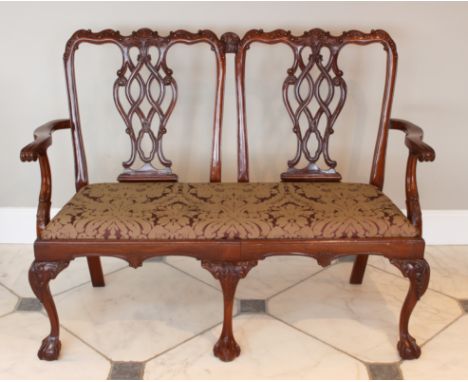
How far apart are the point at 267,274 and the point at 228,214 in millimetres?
721

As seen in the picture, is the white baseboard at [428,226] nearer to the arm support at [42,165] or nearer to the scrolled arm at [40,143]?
the scrolled arm at [40,143]

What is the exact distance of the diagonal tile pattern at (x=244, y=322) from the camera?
1.77 metres

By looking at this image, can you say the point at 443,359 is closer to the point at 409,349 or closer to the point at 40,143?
the point at 409,349

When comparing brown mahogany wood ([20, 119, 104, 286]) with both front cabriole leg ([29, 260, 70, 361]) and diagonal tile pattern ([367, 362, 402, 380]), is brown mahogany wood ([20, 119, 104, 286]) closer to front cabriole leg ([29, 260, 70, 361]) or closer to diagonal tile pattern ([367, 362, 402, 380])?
front cabriole leg ([29, 260, 70, 361])

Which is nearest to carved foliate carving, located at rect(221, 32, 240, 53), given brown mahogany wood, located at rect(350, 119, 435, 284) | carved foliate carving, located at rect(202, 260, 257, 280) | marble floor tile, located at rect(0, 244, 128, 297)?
brown mahogany wood, located at rect(350, 119, 435, 284)

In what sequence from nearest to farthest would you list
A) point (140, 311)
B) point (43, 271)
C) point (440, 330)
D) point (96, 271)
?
point (43, 271) → point (440, 330) → point (140, 311) → point (96, 271)

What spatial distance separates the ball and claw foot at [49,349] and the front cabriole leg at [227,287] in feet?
1.71

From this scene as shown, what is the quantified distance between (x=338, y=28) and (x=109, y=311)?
4.76 ft

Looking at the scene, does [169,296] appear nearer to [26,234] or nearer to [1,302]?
[1,302]

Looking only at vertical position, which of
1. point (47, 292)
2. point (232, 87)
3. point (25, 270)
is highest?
point (232, 87)

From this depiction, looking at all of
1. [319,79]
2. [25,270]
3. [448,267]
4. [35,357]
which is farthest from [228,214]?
[448,267]

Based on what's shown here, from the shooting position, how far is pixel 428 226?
262 centimetres

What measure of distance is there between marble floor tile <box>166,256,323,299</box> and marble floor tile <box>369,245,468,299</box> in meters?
0.34

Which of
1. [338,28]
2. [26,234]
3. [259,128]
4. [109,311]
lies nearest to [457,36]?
[338,28]
